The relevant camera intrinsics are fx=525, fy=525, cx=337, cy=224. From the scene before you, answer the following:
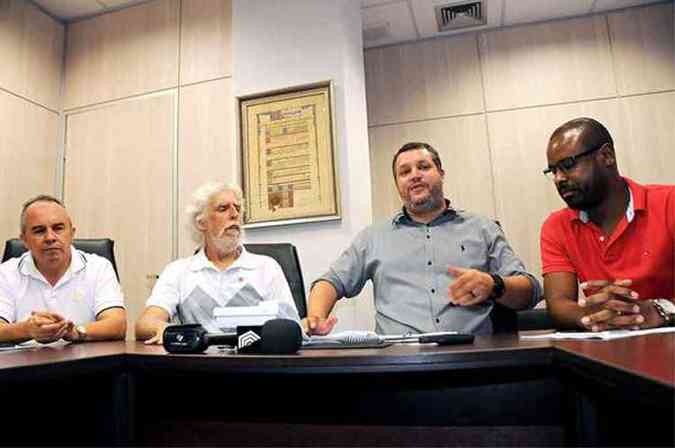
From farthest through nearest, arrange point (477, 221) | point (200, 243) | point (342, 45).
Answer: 1. point (342, 45)
2. point (200, 243)
3. point (477, 221)

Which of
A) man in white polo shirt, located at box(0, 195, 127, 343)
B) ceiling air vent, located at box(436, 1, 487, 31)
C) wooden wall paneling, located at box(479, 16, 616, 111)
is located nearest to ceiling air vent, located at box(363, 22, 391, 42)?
ceiling air vent, located at box(436, 1, 487, 31)

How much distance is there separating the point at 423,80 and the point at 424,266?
7.37ft

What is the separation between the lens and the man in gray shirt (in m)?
1.78

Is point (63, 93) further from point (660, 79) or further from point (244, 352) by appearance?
point (660, 79)

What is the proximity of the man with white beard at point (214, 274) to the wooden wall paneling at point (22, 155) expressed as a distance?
1.64 m

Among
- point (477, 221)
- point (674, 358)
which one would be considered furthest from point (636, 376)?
point (477, 221)

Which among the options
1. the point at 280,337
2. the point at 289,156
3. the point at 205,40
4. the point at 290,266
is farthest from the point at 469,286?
the point at 205,40

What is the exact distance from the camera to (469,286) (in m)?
1.47

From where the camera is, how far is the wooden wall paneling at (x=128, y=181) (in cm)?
314

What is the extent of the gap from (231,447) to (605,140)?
50.9 inches

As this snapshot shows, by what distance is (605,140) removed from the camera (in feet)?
4.99

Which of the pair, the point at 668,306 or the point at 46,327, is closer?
the point at 668,306

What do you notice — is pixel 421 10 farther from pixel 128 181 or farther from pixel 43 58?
pixel 43 58

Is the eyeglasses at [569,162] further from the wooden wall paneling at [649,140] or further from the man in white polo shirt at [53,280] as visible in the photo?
the wooden wall paneling at [649,140]
